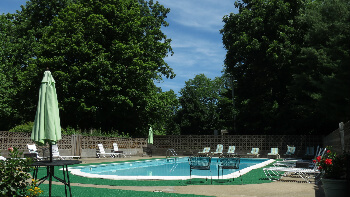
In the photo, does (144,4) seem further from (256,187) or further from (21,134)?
(256,187)

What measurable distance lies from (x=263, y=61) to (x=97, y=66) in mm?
14632

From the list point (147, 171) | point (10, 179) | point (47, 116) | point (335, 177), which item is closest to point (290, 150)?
point (147, 171)

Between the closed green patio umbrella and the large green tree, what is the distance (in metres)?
21.6

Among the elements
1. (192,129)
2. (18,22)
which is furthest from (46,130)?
(192,129)

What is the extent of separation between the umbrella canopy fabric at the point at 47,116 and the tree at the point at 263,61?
81.9 feet

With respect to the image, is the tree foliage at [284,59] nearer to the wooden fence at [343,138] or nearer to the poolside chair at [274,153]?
the poolside chair at [274,153]

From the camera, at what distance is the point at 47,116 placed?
888 centimetres

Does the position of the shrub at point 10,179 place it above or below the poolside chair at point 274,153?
above

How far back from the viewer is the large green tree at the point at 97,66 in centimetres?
3092

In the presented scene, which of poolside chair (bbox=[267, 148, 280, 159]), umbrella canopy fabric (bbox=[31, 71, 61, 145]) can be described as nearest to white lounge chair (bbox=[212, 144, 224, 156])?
poolside chair (bbox=[267, 148, 280, 159])

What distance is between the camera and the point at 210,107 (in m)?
64.8

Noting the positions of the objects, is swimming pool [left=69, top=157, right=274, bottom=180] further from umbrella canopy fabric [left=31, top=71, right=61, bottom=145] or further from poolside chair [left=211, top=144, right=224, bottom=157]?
umbrella canopy fabric [left=31, top=71, right=61, bottom=145]

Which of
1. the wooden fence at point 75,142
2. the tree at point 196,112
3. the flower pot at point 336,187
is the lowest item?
the flower pot at point 336,187

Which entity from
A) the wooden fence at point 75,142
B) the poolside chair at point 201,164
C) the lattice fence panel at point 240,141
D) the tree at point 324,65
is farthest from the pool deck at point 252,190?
the lattice fence panel at point 240,141
